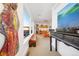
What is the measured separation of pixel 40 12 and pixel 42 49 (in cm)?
67

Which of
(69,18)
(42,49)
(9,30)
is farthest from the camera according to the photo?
(42,49)

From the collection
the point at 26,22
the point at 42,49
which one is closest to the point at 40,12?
the point at 26,22

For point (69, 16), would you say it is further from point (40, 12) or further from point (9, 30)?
point (9, 30)

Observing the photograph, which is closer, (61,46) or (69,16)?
(69,16)

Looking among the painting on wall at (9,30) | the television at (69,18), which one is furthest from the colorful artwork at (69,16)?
the painting on wall at (9,30)

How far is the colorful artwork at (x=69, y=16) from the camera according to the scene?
1486 mm

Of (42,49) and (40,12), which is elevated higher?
(40,12)

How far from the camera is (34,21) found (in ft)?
6.22

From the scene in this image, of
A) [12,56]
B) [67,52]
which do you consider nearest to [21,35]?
[12,56]

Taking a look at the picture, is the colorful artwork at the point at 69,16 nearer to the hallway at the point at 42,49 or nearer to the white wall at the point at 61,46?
the white wall at the point at 61,46

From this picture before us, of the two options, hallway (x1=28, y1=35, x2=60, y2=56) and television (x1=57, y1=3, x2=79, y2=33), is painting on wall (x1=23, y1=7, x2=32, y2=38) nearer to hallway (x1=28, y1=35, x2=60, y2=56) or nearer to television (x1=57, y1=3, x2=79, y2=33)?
hallway (x1=28, y1=35, x2=60, y2=56)

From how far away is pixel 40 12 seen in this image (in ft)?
6.00

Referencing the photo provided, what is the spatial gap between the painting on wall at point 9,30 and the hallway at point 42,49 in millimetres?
312

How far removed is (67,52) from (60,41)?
0.27 m
